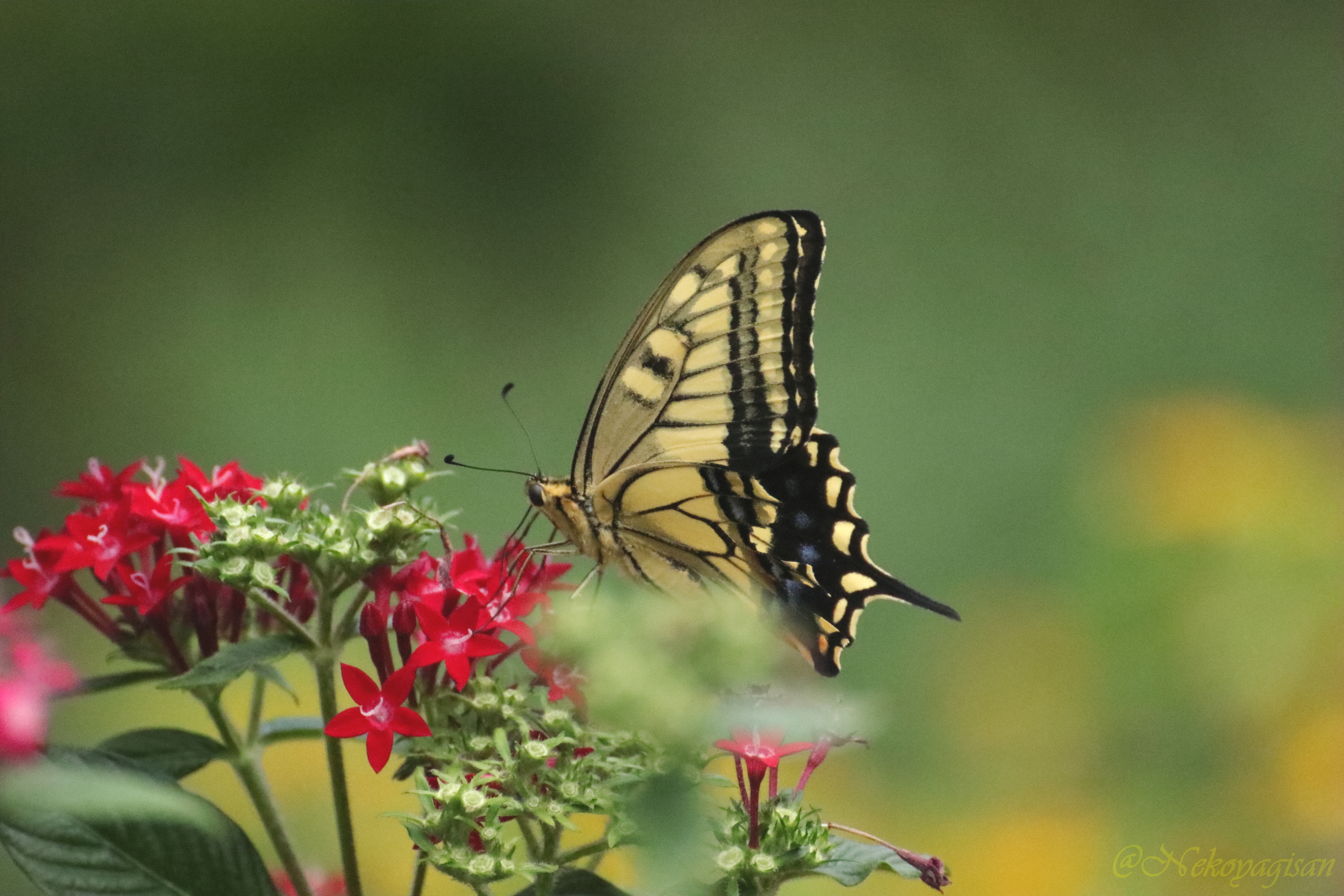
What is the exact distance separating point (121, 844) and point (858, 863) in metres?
0.45

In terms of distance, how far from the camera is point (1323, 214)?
146 inches

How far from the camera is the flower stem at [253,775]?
2.98ft

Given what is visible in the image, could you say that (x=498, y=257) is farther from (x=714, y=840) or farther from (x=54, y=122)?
(x=714, y=840)

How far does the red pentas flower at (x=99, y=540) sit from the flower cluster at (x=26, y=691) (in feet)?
0.40

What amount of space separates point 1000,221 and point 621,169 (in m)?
1.08

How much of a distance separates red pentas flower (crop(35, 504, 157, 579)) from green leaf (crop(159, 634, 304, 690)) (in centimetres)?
12

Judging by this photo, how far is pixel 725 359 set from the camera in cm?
121

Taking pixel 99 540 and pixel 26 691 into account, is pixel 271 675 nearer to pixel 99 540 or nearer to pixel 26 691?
pixel 99 540

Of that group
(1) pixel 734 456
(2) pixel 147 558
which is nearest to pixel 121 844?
(2) pixel 147 558

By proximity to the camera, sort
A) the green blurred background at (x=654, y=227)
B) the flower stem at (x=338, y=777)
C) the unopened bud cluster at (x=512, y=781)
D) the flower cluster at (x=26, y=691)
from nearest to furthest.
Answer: the flower cluster at (x=26, y=691), the unopened bud cluster at (x=512, y=781), the flower stem at (x=338, y=777), the green blurred background at (x=654, y=227)

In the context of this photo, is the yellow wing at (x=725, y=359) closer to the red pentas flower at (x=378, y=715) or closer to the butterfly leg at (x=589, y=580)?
the butterfly leg at (x=589, y=580)

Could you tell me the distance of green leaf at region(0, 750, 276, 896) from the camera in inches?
30.7

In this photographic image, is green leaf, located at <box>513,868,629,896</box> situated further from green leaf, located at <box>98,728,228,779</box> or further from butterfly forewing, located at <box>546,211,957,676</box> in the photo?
butterfly forewing, located at <box>546,211,957,676</box>

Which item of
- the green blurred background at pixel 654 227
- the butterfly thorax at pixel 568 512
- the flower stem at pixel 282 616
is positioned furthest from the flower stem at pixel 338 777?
the green blurred background at pixel 654 227
